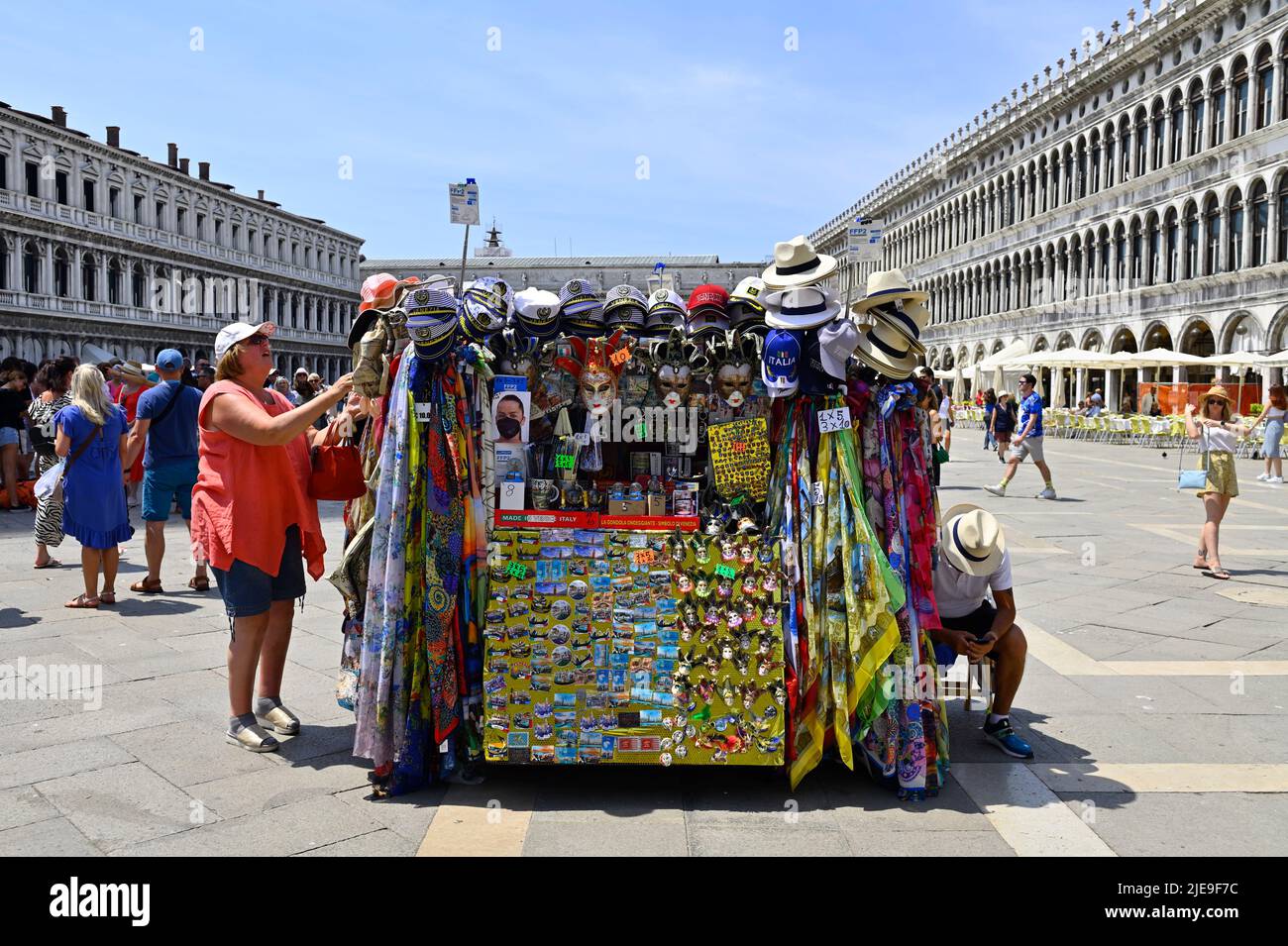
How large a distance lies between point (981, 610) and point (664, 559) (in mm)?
1508

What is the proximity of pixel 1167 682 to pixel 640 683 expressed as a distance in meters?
3.10

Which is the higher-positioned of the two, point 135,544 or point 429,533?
point 429,533

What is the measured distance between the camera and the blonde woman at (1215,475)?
25.2 ft

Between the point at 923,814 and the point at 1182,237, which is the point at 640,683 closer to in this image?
the point at 923,814

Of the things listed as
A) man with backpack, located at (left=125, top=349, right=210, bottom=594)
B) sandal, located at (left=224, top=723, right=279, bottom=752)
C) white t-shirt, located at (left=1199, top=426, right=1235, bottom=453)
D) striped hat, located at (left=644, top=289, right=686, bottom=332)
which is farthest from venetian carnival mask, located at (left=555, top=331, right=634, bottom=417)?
white t-shirt, located at (left=1199, top=426, right=1235, bottom=453)

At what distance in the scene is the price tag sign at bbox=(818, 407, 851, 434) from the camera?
3.64 metres

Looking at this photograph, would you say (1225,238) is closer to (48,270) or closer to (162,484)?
(162,484)

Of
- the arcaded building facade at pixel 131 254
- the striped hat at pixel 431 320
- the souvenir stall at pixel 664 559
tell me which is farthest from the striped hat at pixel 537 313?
the arcaded building facade at pixel 131 254

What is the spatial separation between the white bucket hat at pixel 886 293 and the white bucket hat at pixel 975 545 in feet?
3.11

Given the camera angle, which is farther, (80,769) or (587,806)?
(80,769)

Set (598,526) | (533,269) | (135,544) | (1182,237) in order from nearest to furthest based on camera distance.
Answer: (598,526) < (135,544) < (1182,237) < (533,269)

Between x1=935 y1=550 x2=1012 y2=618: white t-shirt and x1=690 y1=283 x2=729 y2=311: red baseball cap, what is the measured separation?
4.74 ft
